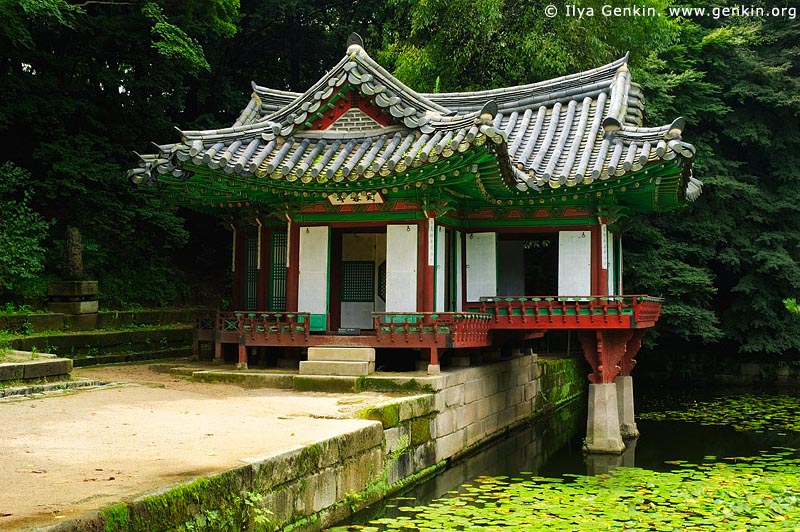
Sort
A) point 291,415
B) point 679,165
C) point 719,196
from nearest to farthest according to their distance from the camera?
point 291,415 < point 679,165 < point 719,196

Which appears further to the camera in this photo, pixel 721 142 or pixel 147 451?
pixel 721 142

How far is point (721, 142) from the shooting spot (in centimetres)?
3002

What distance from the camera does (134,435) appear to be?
8.70 meters

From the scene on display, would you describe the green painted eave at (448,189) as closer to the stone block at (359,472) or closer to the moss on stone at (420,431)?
the moss on stone at (420,431)

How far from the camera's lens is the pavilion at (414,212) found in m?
14.1

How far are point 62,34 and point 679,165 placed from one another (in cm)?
1674

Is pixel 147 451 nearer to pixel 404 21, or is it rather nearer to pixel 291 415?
pixel 291 415

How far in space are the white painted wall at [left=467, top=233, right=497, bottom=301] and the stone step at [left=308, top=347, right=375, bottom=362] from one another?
3806mm

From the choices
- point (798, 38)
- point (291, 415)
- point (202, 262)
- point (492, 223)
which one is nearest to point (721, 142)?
point (798, 38)

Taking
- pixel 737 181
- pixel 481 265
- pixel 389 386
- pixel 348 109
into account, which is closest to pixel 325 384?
pixel 389 386

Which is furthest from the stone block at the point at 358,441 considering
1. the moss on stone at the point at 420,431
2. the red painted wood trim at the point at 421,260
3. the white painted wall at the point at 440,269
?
the white painted wall at the point at 440,269

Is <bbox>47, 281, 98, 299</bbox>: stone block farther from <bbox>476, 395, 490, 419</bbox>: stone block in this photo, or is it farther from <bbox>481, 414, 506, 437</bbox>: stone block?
<bbox>481, 414, 506, 437</bbox>: stone block

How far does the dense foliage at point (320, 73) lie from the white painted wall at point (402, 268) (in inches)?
335

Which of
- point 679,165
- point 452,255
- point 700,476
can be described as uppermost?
point 679,165
